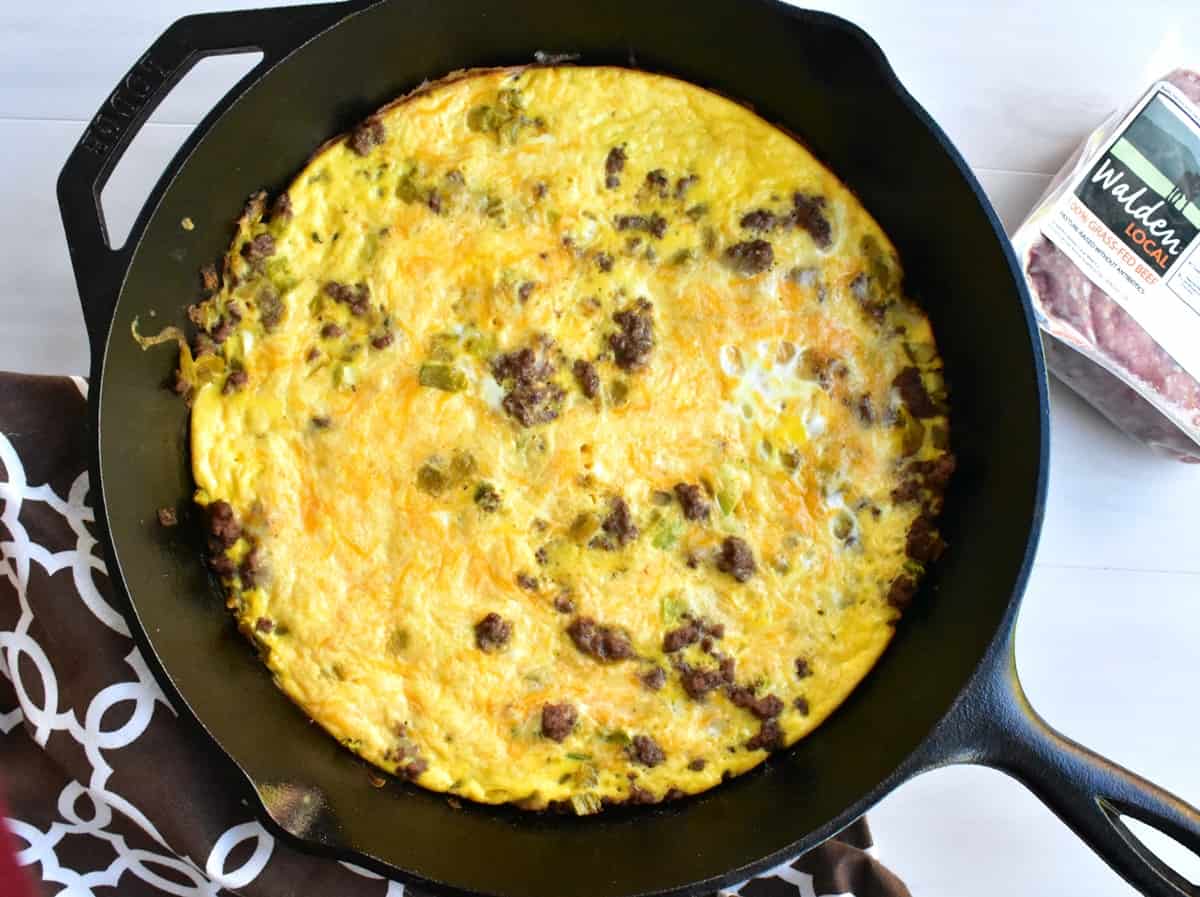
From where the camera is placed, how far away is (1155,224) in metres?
2.74

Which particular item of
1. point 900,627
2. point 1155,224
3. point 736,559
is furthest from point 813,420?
point 1155,224

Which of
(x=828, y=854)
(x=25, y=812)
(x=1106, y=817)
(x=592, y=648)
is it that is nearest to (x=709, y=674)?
(x=592, y=648)

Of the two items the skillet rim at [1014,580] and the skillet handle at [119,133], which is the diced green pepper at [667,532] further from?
the skillet handle at [119,133]

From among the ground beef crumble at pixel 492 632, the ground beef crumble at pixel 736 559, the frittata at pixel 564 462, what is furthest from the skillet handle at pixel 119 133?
the ground beef crumble at pixel 736 559

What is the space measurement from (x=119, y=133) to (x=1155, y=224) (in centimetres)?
254

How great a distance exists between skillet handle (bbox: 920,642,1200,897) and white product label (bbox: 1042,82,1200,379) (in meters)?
1.06

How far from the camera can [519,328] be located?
2600 mm

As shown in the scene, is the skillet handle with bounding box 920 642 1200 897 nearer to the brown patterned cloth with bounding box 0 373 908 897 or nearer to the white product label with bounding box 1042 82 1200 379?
the brown patterned cloth with bounding box 0 373 908 897

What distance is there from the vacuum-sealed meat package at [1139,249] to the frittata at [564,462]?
19.8 inches

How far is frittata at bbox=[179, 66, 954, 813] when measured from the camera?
2598 mm

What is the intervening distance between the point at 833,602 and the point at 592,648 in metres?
0.62

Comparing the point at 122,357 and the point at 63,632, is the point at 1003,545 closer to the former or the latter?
the point at 122,357

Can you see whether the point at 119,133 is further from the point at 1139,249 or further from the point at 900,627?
the point at 1139,249

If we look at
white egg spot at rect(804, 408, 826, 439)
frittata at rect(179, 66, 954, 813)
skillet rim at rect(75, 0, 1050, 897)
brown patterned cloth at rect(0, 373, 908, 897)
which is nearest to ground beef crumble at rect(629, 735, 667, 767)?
frittata at rect(179, 66, 954, 813)
